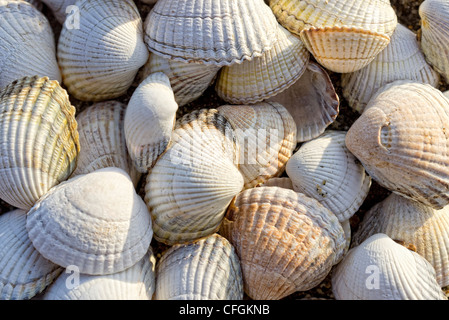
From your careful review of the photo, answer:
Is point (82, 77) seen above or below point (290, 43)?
below

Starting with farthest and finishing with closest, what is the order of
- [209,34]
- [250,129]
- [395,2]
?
[395,2]
[250,129]
[209,34]

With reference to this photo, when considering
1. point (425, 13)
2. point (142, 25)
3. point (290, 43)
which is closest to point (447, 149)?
point (425, 13)

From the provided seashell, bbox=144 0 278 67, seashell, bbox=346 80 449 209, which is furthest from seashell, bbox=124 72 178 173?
seashell, bbox=346 80 449 209

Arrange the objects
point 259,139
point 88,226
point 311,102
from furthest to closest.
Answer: point 311,102 < point 259,139 < point 88,226

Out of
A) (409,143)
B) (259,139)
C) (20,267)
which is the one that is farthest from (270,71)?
(20,267)

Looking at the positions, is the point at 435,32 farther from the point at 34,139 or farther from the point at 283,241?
the point at 34,139

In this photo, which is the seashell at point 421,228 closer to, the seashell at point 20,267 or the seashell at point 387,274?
the seashell at point 387,274

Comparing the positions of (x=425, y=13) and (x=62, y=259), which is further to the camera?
(x=425, y=13)

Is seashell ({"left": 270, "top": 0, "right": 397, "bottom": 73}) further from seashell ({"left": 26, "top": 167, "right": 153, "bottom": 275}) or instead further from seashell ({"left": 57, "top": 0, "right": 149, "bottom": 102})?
seashell ({"left": 26, "top": 167, "right": 153, "bottom": 275})
